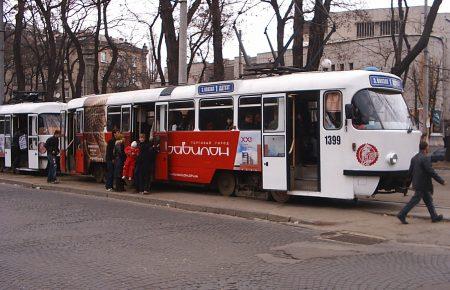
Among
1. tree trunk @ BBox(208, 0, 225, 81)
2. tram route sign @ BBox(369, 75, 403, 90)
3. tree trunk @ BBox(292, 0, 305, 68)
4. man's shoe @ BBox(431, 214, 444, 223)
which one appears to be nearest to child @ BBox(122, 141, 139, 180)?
tram route sign @ BBox(369, 75, 403, 90)

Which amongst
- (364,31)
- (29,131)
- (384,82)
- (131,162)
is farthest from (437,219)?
(364,31)

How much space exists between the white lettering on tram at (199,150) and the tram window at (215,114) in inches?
21.3

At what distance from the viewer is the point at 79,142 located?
1986cm

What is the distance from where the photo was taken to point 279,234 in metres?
10.3

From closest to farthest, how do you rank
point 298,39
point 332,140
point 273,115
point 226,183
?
point 332,140 < point 273,115 < point 226,183 < point 298,39

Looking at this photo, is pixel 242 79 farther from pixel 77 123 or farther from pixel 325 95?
pixel 77 123

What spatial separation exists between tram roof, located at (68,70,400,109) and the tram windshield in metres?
0.31

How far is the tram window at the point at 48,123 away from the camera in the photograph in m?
22.9

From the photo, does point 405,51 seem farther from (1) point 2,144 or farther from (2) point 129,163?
(2) point 129,163

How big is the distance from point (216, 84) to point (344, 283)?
904cm

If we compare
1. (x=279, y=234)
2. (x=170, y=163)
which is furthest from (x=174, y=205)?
(x=279, y=234)

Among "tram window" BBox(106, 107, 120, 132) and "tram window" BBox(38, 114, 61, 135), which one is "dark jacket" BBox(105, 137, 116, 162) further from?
"tram window" BBox(38, 114, 61, 135)

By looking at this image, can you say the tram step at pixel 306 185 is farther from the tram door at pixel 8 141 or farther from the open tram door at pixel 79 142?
the tram door at pixel 8 141

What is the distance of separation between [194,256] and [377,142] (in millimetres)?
5522
